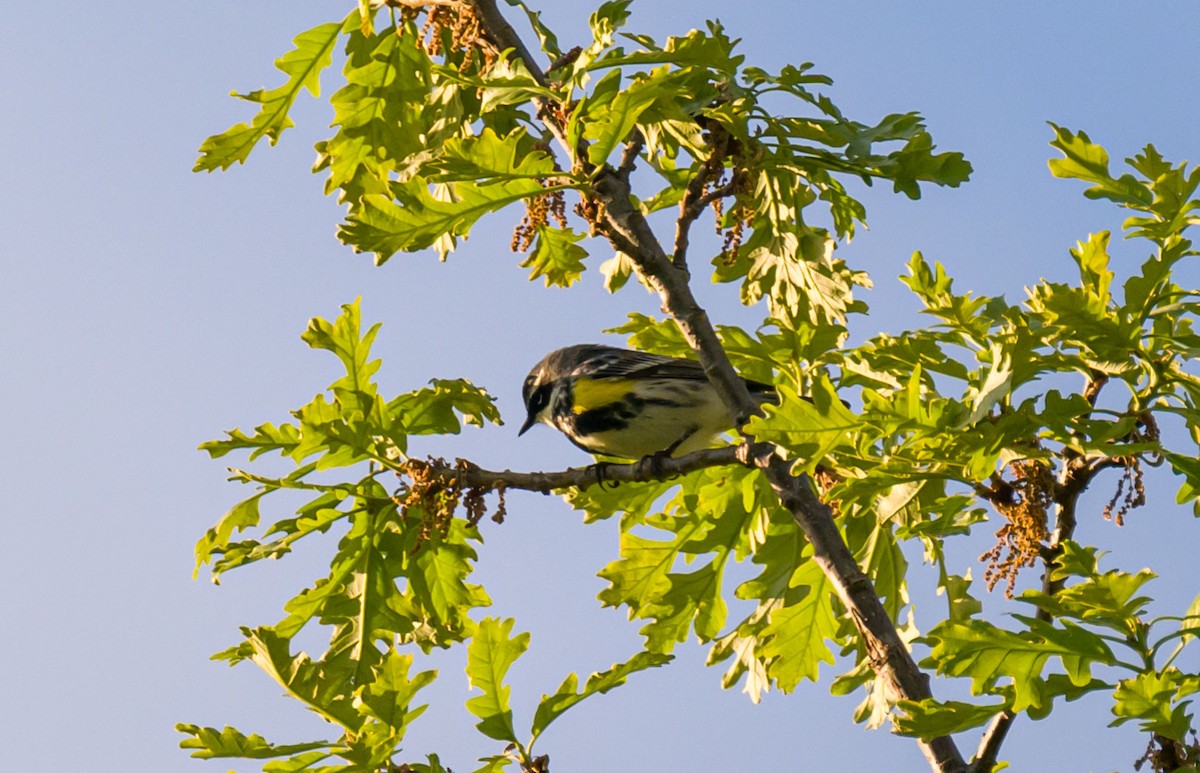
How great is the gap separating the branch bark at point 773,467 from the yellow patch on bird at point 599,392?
7.17 ft

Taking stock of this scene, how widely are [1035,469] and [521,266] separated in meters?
2.66

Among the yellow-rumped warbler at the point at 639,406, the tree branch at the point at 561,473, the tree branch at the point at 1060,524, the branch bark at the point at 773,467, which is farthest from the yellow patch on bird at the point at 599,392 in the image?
→ the tree branch at the point at 1060,524

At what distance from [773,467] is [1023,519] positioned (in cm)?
80

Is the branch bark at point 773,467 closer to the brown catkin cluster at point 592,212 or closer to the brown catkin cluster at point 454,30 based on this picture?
the brown catkin cluster at point 592,212

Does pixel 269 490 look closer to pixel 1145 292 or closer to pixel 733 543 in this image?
pixel 733 543

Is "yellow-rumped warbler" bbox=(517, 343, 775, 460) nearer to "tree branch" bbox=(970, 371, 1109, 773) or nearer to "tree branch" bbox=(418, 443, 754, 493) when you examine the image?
"tree branch" bbox=(418, 443, 754, 493)

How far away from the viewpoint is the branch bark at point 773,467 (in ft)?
13.3

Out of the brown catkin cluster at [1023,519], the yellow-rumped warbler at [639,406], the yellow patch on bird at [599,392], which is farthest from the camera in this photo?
the yellow patch on bird at [599,392]

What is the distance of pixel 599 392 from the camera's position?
6.54m

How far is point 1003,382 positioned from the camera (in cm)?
327

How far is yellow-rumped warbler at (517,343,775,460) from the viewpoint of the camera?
6.28 meters

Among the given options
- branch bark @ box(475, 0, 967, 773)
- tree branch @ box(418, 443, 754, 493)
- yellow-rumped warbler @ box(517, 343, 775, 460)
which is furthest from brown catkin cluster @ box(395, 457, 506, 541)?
yellow-rumped warbler @ box(517, 343, 775, 460)

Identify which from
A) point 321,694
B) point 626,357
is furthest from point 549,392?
point 321,694

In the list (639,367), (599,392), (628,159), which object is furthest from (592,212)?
(639,367)
